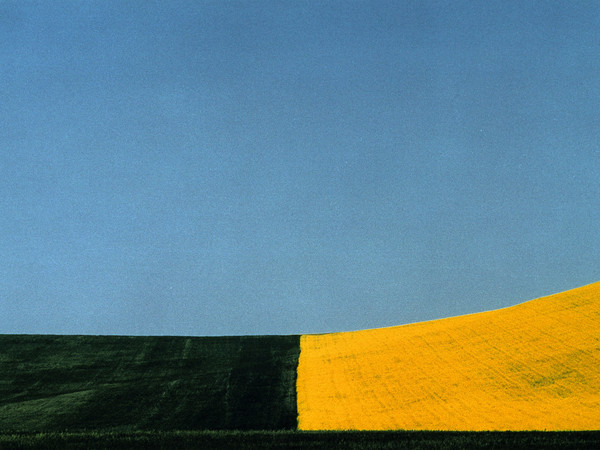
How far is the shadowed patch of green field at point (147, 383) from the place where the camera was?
22.8 m

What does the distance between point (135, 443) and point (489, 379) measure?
15435 mm

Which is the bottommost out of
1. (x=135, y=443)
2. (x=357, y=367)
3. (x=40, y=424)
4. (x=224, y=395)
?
(x=135, y=443)

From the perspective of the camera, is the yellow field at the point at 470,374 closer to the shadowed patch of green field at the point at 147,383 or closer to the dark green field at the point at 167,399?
the shadowed patch of green field at the point at 147,383

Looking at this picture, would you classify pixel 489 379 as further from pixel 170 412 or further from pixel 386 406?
pixel 170 412

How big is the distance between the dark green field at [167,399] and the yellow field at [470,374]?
6.29 ft

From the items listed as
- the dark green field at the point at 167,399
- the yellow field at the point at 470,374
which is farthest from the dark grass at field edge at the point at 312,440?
the yellow field at the point at 470,374

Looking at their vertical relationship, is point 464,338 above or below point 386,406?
above

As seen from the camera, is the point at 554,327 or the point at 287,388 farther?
the point at 554,327

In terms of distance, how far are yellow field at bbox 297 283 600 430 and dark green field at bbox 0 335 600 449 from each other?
1.92 metres

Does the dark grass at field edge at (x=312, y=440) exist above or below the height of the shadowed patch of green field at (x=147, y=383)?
below

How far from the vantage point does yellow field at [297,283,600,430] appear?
20.8m

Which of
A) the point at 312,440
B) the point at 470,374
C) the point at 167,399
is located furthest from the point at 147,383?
the point at 312,440

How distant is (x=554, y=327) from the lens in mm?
29781

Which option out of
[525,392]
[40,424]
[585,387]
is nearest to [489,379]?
[525,392]
